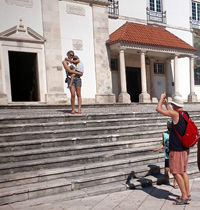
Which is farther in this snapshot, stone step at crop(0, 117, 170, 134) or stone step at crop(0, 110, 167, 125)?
stone step at crop(0, 110, 167, 125)

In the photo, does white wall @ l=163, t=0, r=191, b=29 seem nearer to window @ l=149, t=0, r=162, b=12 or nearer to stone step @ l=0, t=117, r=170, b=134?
window @ l=149, t=0, r=162, b=12

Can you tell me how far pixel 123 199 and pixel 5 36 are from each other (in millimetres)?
11534

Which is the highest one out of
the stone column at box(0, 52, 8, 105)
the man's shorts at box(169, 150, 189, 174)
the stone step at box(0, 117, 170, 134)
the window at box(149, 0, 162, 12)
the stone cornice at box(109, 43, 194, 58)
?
the window at box(149, 0, 162, 12)

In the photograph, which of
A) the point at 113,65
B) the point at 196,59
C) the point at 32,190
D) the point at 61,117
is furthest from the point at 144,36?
the point at 32,190

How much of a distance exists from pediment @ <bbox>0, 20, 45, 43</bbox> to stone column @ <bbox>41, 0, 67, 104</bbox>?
0.54 meters

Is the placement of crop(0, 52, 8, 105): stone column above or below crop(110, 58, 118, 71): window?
below

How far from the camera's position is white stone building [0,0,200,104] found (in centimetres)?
1372

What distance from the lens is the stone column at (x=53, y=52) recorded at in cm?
1434

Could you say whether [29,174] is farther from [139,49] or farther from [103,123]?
[139,49]

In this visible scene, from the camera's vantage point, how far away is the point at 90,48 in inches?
635

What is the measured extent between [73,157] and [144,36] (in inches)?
561

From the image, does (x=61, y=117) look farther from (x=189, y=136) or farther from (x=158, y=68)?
(x=158, y=68)

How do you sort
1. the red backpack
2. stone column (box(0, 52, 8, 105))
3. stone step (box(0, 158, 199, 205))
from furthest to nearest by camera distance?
stone column (box(0, 52, 8, 105)) < stone step (box(0, 158, 199, 205)) < the red backpack

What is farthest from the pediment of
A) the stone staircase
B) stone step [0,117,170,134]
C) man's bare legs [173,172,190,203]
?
man's bare legs [173,172,190,203]
